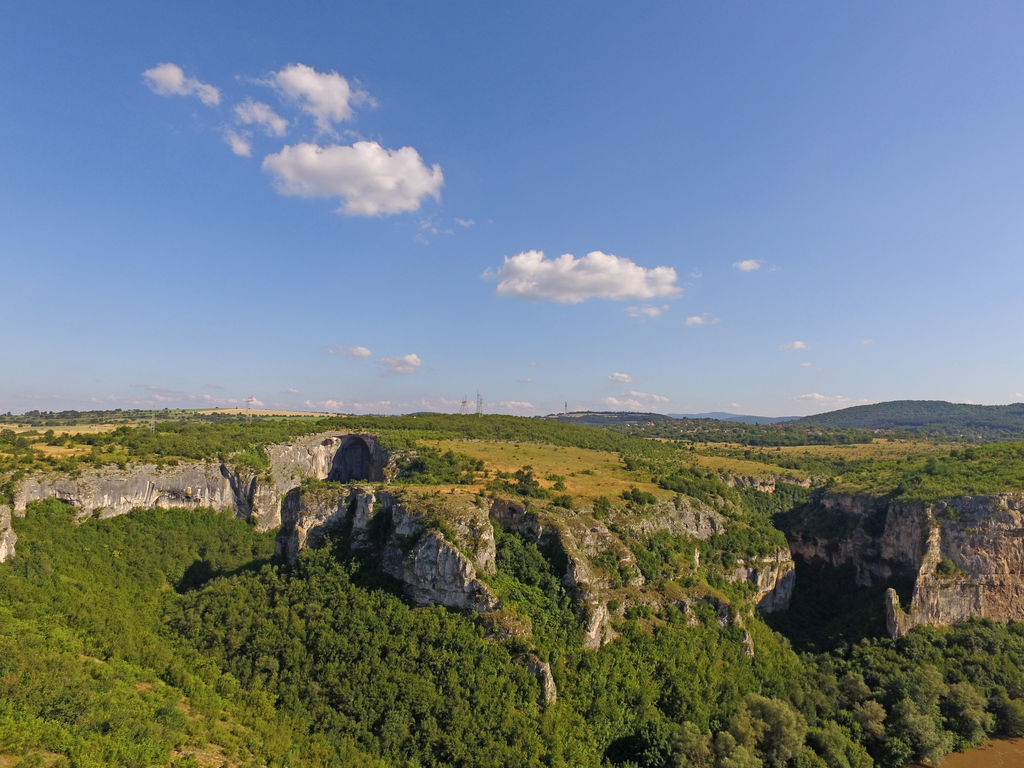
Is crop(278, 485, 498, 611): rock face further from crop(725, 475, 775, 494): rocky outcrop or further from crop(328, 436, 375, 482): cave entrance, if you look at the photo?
crop(725, 475, 775, 494): rocky outcrop

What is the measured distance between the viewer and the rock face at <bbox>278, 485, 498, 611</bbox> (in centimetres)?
5209

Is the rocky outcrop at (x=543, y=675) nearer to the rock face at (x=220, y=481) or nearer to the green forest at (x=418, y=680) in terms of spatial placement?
the green forest at (x=418, y=680)

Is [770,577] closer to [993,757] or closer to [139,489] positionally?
[993,757]

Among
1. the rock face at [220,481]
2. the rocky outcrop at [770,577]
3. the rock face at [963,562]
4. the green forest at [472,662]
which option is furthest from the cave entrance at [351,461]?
the rock face at [963,562]

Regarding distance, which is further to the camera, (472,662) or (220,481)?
(220,481)

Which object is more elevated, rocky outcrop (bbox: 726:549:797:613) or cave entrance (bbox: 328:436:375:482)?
cave entrance (bbox: 328:436:375:482)

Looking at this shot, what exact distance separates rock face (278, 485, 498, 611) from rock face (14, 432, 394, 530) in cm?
2909

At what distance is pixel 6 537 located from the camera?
2271 inches

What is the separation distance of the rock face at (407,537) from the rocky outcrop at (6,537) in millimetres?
30424

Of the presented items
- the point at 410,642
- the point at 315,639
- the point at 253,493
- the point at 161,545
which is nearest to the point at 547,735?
the point at 410,642

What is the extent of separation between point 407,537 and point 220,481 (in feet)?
176

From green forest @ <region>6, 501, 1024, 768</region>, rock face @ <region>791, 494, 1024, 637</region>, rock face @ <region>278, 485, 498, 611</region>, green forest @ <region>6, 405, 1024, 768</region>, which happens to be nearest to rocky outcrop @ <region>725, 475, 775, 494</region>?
green forest @ <region>6, 405, 1024, 768</region>

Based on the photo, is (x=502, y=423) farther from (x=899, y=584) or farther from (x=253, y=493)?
(x=899, y=584)

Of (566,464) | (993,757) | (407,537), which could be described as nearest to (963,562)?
(993,757)
